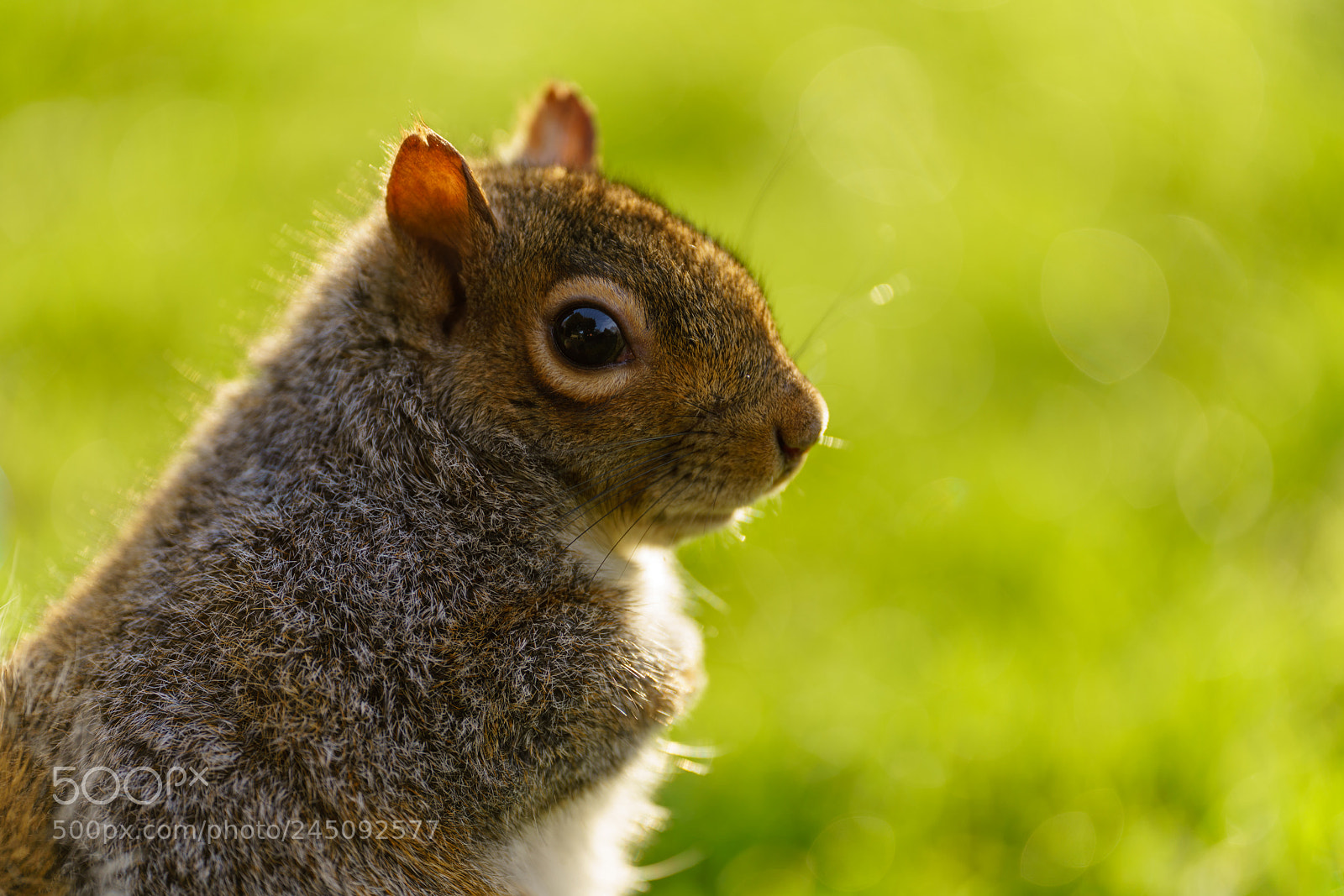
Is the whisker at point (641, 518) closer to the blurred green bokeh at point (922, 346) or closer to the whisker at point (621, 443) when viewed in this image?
the whisker at point (621, 443)

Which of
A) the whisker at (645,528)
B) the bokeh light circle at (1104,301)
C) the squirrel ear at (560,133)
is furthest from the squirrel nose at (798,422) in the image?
the bokeh light circle at (1104,301)

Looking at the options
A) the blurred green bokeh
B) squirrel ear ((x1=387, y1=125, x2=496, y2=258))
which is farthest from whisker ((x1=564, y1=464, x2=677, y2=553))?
squirrel ear ((x1=387, y1=125, x2=496, y2=258))

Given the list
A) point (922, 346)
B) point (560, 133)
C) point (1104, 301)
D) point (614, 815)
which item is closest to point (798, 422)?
point (614, 815)

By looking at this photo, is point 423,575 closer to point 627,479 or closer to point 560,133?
point 627,479

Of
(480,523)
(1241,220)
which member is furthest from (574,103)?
(1241,220)

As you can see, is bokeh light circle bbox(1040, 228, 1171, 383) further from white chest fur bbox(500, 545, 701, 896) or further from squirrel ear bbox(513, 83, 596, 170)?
white chest fur bbox(500, 545, 701, 896)

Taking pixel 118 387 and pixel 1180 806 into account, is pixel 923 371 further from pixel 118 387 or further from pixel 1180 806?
pixel 118 387

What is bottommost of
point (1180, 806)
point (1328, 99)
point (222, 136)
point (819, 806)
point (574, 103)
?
point (222, 136)
